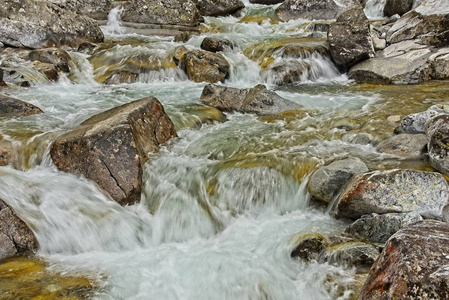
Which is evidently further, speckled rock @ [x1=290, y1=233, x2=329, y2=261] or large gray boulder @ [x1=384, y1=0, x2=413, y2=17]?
large gray boulder @ [x1=384, y1=0, x2=413, y2=17]

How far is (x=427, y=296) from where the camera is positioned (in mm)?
2826

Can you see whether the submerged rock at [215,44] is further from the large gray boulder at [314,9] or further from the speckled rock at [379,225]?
the speckled rock at [379,225]

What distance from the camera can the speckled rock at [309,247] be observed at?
187 inches

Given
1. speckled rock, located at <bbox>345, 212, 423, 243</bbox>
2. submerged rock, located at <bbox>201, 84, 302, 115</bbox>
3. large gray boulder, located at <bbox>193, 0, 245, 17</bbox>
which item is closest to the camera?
speckled rock, located at <bbox>345, 212, 423, 243</bbox>

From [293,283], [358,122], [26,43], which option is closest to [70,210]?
[293,283]

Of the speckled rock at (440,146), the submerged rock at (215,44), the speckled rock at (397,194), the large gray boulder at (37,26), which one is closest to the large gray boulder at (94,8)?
the large gray boulder at (37,26)

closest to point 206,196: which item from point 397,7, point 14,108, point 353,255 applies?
point 353,255

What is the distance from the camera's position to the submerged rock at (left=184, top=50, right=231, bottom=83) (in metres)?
12.0

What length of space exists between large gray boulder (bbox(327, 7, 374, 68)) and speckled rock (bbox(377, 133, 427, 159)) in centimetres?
581

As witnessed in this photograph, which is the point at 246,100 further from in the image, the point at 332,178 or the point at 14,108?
the point at 14,108

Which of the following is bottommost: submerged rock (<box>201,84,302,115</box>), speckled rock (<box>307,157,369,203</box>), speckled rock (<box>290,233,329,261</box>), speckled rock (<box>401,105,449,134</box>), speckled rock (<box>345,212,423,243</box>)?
speckled rock (<box>290,233,329,261</box>)

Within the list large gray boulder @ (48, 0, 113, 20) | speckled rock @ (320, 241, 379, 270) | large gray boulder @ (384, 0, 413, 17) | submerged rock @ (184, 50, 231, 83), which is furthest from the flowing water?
large gray boulder @ (48, 0, 113, 20)

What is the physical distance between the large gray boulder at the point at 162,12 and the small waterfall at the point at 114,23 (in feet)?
1.02

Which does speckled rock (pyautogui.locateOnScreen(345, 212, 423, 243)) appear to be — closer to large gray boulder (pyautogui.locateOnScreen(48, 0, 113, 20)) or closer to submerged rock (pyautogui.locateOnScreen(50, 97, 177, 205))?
submerged rock (pyautogui.locateOnScreen(50, 97, 177, 205))
